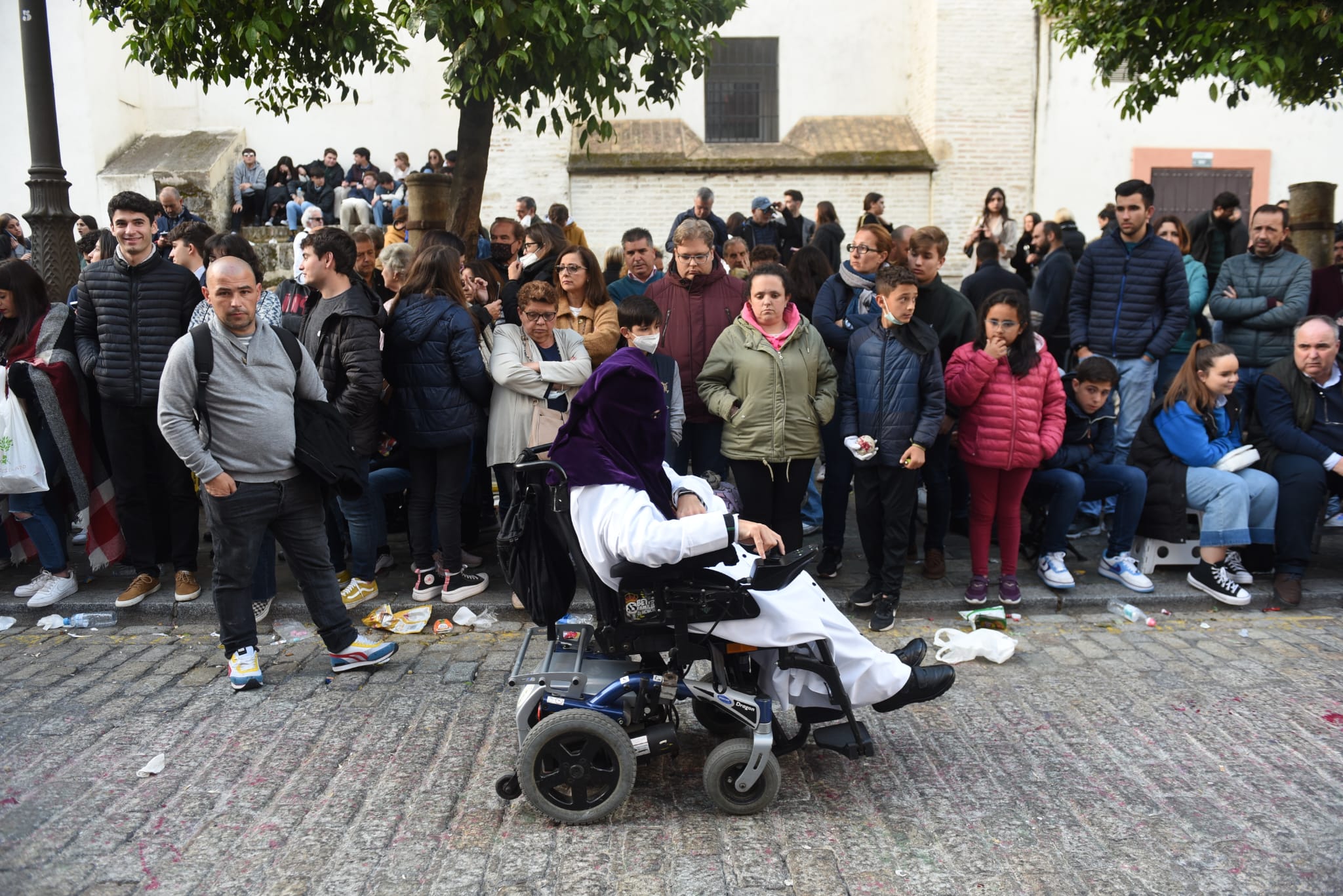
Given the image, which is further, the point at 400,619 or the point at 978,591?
the point at 978,591

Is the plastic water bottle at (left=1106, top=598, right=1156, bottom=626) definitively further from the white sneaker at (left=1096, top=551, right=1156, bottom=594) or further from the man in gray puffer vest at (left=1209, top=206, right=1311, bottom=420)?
the man in gray puffer vest at (left=1209, top=206, right=1311, bottom=420)

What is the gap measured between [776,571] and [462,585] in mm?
3134

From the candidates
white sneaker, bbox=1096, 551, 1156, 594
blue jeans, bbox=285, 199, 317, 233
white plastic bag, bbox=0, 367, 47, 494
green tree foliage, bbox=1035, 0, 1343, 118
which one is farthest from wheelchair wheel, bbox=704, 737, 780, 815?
blue jeans, bbox=285, 199, 317, 233

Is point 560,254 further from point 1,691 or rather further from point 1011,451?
point 1,691

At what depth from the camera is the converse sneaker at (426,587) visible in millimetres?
6273

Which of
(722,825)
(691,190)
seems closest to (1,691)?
(722,825)

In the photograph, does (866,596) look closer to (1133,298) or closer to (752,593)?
(752,593)

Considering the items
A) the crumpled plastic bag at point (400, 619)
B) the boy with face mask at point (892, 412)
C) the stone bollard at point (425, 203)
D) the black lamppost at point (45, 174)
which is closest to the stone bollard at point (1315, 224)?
the boy with face mask at point (892, 412)

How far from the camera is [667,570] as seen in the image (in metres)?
3.73

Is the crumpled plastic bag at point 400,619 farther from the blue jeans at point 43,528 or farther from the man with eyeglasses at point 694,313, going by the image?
the blue jeans at point 43,528

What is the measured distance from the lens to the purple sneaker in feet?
20.2

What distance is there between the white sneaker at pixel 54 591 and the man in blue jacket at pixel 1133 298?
6597 millimetres

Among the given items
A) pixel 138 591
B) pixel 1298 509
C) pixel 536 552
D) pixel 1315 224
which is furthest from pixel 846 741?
pixel 1315 224

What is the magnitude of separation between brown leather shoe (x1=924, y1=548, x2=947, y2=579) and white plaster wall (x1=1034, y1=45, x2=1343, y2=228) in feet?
37.4
